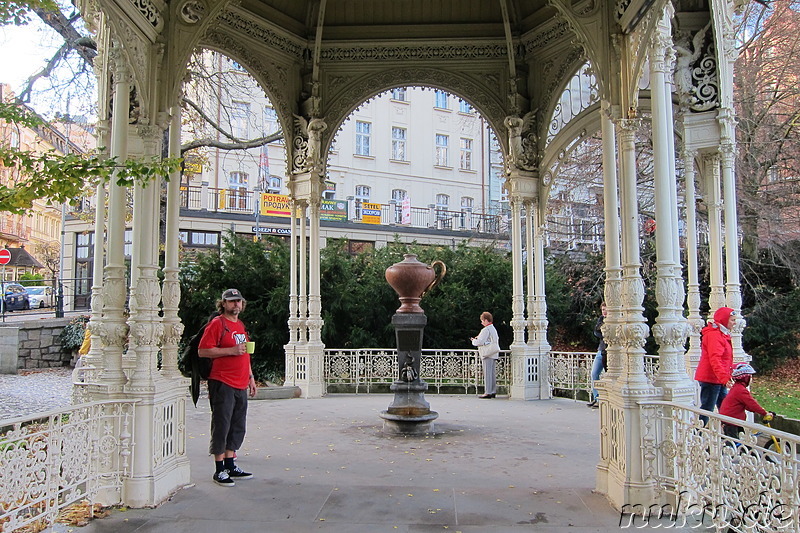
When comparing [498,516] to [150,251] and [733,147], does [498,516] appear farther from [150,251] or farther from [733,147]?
[733,147]

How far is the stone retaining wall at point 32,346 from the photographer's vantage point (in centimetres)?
1691

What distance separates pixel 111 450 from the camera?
5.00 m

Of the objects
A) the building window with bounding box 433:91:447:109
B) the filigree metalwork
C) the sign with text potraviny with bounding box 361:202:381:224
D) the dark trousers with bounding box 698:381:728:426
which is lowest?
the dark trousers with bounding box 698:381:728:426

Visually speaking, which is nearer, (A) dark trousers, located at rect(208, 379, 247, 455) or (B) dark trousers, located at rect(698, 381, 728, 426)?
(A) dark trousers, located at rect(208, 379, 247, 455)

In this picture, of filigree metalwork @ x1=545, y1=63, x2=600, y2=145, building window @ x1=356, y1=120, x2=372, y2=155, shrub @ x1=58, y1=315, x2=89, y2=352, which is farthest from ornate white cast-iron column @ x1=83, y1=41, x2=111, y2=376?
building window @ x1=356, y1=120, x2=372, y2=155

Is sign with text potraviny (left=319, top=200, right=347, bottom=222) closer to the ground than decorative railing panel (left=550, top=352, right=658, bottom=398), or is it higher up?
higher up

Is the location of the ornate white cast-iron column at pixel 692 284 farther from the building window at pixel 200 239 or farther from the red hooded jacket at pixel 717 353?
the building window at pixel 200 239

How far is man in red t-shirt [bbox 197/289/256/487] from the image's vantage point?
566cm

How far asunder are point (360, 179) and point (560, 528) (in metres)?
30.5

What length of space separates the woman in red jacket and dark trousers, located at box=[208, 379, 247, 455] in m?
4.44

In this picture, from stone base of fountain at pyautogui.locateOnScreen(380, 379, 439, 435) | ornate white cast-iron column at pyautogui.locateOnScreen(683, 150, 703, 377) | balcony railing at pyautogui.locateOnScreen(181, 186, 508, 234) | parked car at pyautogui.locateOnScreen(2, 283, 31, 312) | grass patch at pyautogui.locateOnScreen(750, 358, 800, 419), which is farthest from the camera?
balcony railing at pyautogui.locateOnScreen(181, 186, 508, 234)

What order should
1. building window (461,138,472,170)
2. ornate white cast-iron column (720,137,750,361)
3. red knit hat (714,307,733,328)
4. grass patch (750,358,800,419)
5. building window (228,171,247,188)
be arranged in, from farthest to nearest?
building window (461,138,472,170), building window (228,171,247,188), grass patch (750,358,800,419), ornate white cast-iron column (720,137,750,361), red knit hat (714,307,733,328)

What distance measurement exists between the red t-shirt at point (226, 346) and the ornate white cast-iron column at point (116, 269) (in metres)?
0.70

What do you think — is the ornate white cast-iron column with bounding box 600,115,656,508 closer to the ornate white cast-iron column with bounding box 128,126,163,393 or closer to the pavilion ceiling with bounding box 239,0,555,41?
the ornate white cast-iron column with bounding box 128,126,163,393
